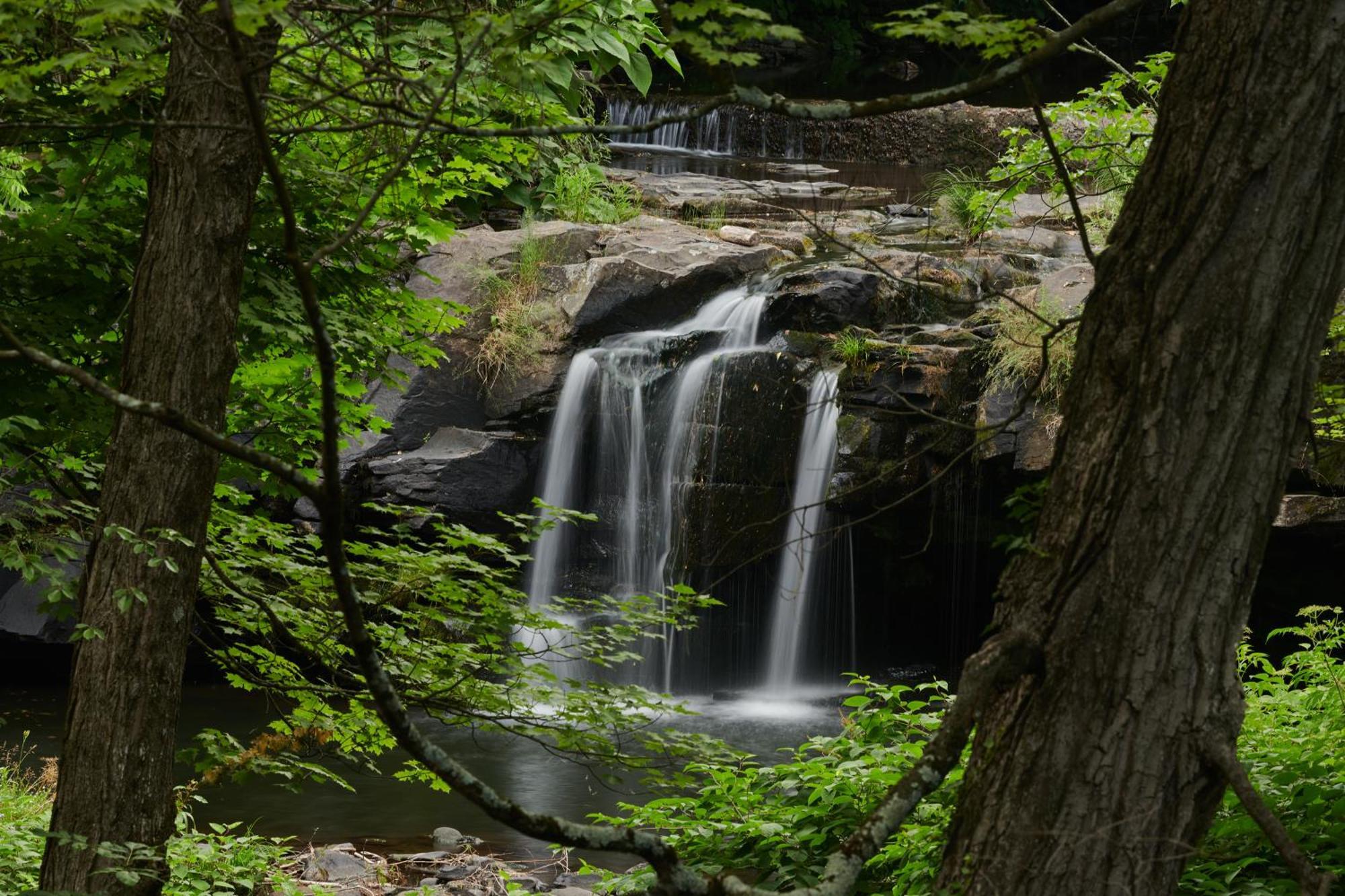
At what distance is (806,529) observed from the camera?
10.5 meters

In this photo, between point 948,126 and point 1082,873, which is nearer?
point 1082,873

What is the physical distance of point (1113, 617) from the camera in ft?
6.49

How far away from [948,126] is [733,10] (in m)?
17.7

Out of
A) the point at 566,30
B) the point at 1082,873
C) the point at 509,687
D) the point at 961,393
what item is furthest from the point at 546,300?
the point at 1082,873

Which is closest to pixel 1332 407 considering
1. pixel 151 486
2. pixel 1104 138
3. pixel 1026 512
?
pixel 1104 138

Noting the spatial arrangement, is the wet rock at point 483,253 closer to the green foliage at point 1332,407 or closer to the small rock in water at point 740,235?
the small rock in water at point 740,235

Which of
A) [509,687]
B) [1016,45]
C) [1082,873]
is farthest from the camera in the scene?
[509,687]

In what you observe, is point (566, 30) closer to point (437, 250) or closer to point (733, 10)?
point (733, 10)

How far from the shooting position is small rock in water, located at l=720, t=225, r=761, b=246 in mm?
13086

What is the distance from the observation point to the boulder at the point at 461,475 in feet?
35.9

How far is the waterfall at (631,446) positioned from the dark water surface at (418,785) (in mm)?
1542

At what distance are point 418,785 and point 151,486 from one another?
587 cm

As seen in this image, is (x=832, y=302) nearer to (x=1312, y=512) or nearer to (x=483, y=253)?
(x=483, y=253)

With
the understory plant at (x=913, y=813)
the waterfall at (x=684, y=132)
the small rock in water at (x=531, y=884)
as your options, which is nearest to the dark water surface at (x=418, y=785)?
the small rock in water at (x=531, y=884)
